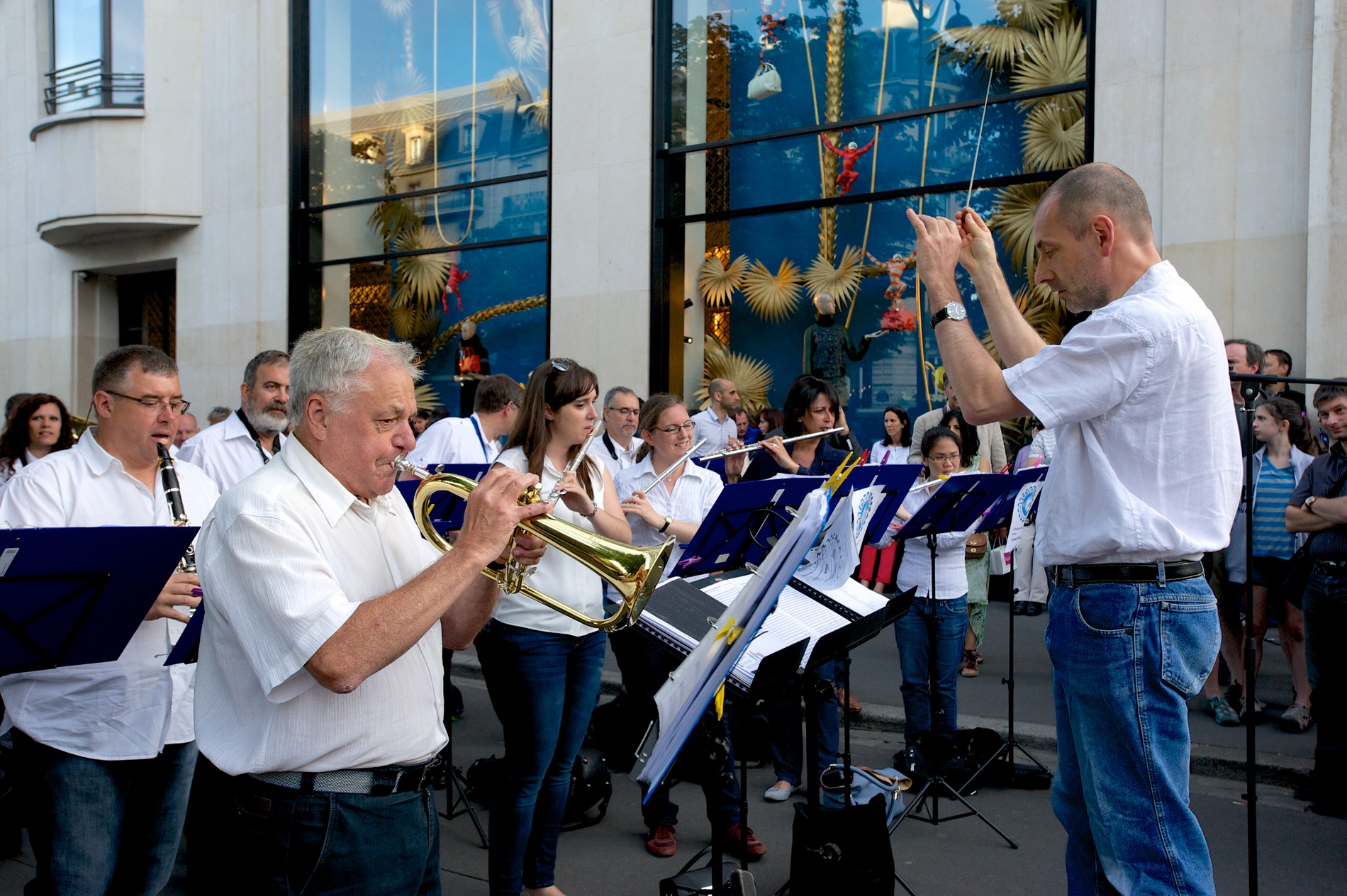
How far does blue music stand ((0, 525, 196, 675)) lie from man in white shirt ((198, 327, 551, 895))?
437 millimetres

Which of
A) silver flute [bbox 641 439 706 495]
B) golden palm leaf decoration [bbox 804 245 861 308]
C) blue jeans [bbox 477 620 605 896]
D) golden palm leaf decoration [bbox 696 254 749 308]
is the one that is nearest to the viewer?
blue jeans [bbox 477 620 605 896]

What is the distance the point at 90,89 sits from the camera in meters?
15.9

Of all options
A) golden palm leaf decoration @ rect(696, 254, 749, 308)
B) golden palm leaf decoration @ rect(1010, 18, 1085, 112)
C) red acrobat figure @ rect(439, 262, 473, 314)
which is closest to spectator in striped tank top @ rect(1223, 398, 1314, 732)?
golden palm leaf decoration @ rect(1010, 18, 1085, 112)

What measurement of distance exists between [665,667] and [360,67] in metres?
12.2

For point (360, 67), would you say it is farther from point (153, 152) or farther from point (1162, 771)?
point (1162, 771)

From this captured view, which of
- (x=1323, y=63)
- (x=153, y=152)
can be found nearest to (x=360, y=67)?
(x=153, y=152)

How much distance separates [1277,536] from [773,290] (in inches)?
244

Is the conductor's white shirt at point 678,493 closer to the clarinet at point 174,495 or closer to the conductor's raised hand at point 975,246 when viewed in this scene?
the clarinet at point 174,495

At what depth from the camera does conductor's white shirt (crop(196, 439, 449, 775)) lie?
2.20 meters

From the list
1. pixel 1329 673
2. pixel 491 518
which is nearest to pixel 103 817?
pixel 491 518

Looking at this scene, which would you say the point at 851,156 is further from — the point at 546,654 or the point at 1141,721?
the point at 1141,721

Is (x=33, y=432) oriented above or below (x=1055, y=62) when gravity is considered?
below

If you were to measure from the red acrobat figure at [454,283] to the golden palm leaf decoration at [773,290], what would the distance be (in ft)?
12.8

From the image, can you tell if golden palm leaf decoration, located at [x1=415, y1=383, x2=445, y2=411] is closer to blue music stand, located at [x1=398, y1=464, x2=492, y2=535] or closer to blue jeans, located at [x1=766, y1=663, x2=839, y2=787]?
blue music stand, located at [x1=398, y1=464, x2=492, y2=535]
